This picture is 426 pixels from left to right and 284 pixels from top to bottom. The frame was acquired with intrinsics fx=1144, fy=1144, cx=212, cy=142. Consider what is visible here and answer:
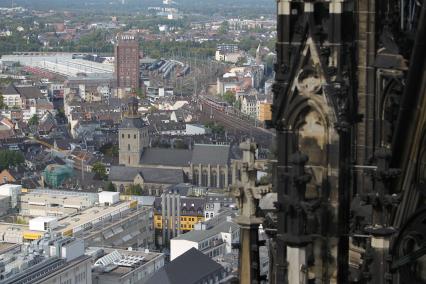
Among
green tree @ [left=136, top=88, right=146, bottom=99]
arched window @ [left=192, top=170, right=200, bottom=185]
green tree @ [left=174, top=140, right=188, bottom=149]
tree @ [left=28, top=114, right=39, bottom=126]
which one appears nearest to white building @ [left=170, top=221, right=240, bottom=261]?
arched window @ [left=192, top=170, right=200, bottom=185]

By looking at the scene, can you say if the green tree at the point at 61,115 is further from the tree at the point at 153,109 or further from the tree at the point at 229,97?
the tree at the point at 229,97

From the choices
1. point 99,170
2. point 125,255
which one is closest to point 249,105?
point 99,170

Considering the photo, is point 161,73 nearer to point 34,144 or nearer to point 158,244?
point 34,144

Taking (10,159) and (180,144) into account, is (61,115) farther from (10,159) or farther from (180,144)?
(10,159)

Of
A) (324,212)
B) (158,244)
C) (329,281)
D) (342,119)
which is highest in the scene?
(342,119)

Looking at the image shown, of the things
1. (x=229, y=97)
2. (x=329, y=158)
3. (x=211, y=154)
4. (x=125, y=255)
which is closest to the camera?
(x=329, y=158)

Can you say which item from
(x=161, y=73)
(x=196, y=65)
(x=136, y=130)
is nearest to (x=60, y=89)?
(x=161, y=73)

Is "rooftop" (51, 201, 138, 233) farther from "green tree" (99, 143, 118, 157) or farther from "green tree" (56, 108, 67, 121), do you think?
"green tree" (56, 108, 67, 121)
